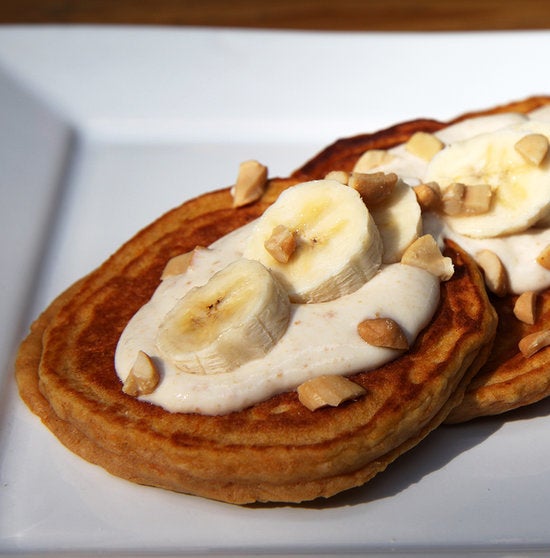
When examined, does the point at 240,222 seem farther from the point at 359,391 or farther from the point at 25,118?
the point at 25,118

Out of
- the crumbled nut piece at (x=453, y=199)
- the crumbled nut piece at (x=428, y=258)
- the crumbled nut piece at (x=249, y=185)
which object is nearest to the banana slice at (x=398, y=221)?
the crumbled nut piece at (x=428, y=258)

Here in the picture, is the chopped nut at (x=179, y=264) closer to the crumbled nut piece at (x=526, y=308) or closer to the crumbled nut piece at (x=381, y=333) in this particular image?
the crumbled nut piece at (x=381, y=333)

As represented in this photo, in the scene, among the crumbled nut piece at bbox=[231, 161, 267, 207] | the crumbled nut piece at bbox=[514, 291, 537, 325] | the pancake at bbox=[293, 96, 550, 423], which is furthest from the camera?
the crumbled nut piece at bbox=[231, 161, 267, 207]

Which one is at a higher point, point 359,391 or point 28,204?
point 359,391

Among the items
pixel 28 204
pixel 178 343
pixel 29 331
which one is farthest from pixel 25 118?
pixel 178 343

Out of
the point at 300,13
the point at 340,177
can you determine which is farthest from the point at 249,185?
the point at 300,13

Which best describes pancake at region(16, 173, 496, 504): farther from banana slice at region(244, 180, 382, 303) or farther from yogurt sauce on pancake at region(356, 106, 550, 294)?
banana slice at region(244, 180, 382, 303)

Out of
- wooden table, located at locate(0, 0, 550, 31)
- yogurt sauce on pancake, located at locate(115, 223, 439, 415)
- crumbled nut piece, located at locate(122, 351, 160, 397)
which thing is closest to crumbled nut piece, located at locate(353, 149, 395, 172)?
yogurt sauce on pancake, located at locate(115, 223, 439, 415)
